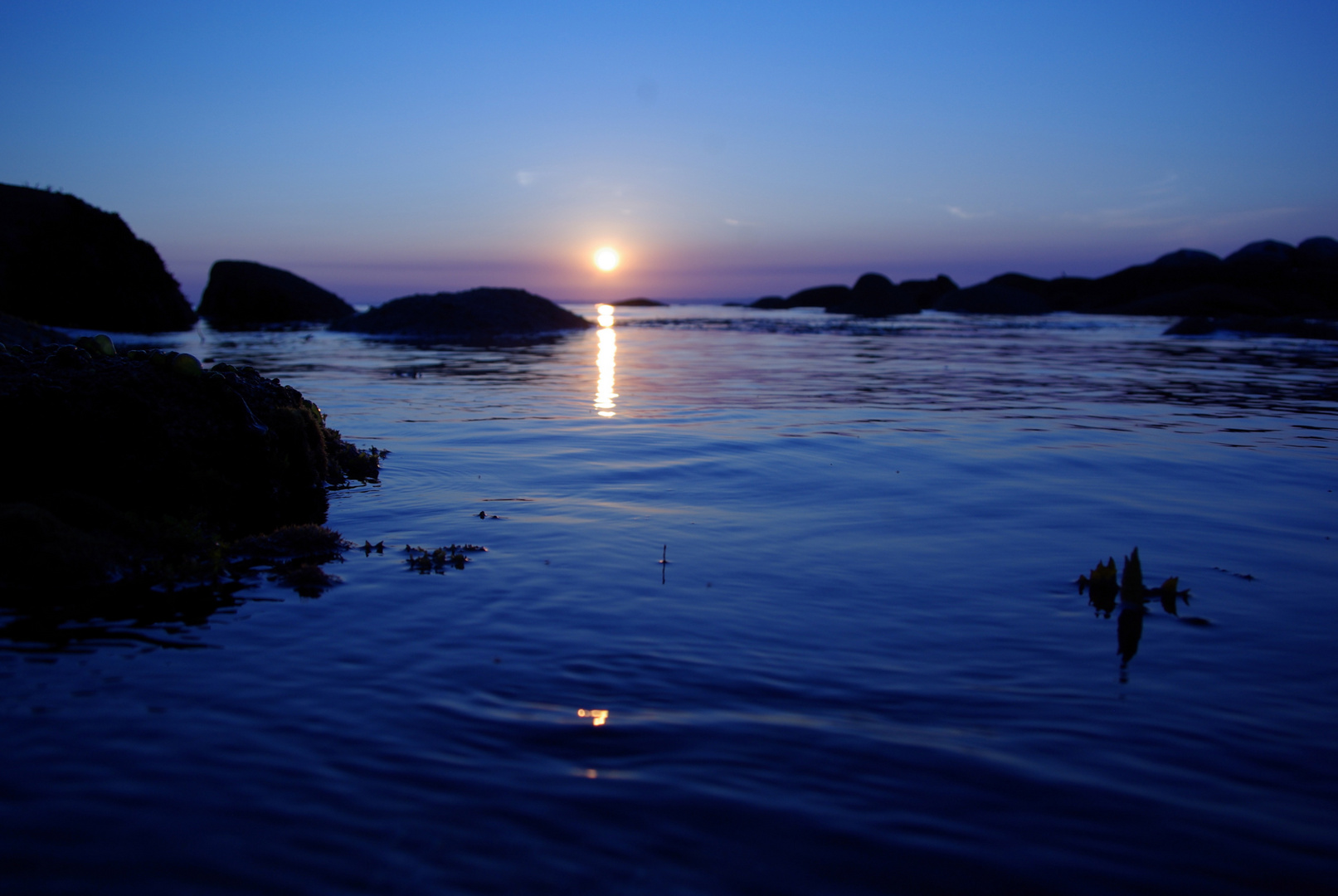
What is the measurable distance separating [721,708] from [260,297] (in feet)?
199

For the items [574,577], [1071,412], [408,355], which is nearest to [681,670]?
[574,577]

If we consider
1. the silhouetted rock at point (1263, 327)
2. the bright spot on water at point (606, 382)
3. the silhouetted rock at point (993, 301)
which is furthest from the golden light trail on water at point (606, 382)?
the silhouetted rock at point (993, 301)

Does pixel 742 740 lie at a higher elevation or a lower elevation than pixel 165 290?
lower

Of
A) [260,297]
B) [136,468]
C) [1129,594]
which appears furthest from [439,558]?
[260,297]

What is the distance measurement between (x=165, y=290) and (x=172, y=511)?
38028 millimetres

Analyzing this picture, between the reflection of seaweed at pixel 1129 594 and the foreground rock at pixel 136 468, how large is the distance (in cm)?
538

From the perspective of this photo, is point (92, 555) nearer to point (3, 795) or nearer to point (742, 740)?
point (3, 795)

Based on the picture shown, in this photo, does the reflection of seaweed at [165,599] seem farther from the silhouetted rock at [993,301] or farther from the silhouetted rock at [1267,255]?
the silhouetted rock at [1267,255]

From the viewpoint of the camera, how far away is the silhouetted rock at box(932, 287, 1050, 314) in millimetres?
97812

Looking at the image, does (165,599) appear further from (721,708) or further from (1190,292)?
(1190,292)

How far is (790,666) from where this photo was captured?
3768mm

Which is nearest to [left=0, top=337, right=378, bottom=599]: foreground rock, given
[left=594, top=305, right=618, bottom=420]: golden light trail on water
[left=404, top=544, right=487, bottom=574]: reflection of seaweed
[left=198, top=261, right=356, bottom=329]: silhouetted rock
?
[left=404, top=544, right=487, bottom=574]: reflection of seaweed

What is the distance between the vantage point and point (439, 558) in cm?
529

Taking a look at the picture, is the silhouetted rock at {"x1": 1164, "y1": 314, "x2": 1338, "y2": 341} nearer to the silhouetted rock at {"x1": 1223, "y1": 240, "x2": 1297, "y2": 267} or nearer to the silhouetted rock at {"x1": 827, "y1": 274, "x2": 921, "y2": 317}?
the silhouetted rock at {"x1": 827, "y1": 274, "x2": 921, "y2": 317}
